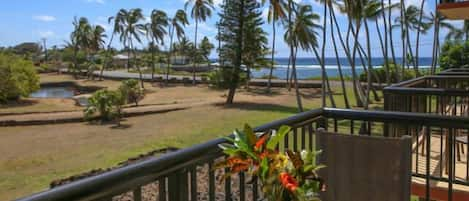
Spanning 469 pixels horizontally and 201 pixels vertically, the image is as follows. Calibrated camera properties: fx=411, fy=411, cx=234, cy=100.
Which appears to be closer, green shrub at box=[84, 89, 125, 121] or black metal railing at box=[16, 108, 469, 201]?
black metal railing at box=[16, 108, 469, 201]

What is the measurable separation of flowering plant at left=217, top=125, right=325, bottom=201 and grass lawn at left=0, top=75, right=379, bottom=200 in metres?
7.04

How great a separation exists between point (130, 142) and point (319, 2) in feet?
33.5

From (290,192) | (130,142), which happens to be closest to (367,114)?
(290,192)

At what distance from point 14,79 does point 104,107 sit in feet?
37.8

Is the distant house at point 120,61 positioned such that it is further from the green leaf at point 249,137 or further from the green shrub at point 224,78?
the green leaf at point 249,137

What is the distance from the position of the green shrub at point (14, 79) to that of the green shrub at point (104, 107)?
1035cm

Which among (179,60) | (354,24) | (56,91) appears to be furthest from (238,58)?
(179,60)

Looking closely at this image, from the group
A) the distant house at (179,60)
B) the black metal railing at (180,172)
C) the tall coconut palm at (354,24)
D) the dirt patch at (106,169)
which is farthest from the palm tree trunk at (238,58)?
the distant house at (179,60)

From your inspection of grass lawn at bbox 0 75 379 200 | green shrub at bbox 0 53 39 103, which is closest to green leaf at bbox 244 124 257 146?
grass lawn at bbox 0 75 379 200

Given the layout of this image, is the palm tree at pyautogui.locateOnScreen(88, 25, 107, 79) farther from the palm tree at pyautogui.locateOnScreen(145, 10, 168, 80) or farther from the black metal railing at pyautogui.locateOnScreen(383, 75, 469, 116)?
the black metal railing at pyautogui.locateOnScreen(383, 75, 469, 116)

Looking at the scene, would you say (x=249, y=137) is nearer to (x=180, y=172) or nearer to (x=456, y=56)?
(x=180, y=172)

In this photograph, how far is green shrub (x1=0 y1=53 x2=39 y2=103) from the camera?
24.6 meters

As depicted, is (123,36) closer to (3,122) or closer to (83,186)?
(3,122)

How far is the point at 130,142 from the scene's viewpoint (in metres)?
12.1
